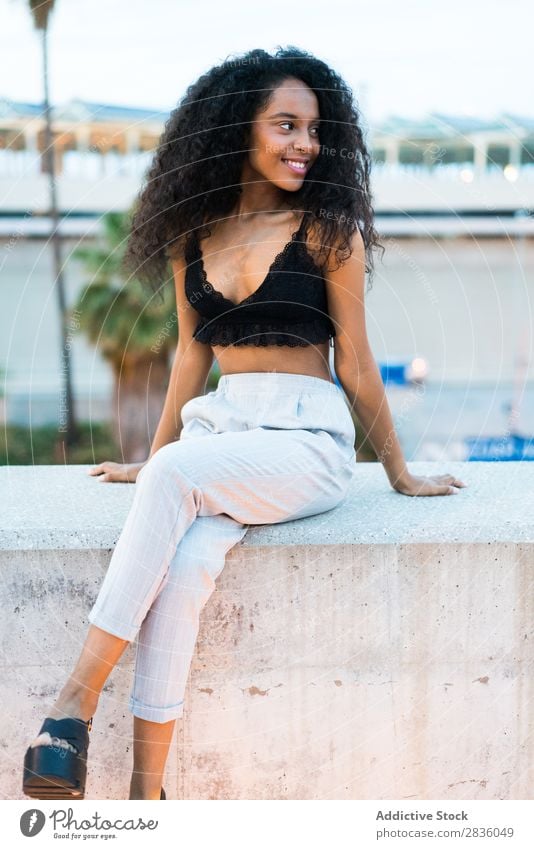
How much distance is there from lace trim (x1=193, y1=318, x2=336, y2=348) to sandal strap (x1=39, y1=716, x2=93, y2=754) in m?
0.99

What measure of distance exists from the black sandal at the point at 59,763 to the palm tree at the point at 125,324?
9610mm

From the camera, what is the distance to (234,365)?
2.28m

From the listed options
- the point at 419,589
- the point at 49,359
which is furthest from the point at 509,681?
the point at 49,359

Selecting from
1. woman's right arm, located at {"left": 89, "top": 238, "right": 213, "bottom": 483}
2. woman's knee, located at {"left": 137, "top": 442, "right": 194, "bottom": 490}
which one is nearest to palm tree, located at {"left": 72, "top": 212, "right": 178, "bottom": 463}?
woman's right arm, located at {"left": 89, "top": 238, "right": 213, "bottom": 483}

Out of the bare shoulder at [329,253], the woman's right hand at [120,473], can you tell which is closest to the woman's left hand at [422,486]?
the bare shoulder at [329,253]

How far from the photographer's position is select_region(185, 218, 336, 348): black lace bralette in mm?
2193

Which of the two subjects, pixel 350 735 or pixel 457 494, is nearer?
pixel 350 735

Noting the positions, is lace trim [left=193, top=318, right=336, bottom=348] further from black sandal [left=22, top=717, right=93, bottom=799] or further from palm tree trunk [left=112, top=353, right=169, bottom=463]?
palm tree trunk [left=112, top=353, right=169, bottom=463]

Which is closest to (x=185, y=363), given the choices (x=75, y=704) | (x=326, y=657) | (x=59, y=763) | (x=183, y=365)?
(x=183, y=365)

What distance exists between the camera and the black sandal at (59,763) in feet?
5.59

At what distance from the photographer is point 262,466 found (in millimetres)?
1945
